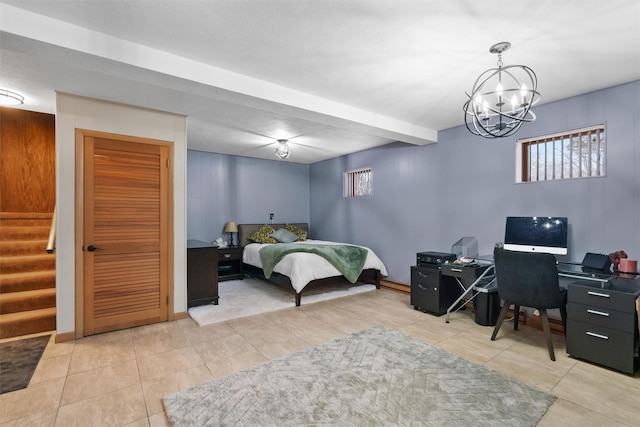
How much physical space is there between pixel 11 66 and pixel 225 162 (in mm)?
3945

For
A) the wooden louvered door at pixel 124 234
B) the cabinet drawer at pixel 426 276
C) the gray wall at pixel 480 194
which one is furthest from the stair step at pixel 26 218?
the cabinet drawer at pixel 426 276

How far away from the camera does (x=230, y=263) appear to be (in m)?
6.30

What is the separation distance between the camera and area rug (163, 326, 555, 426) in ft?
6.42

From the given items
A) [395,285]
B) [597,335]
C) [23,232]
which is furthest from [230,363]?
[23,232]

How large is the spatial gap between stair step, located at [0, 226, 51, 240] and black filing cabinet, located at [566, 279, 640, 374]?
20.8ft

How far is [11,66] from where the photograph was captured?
2.60 meters

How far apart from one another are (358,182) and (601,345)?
453 cm

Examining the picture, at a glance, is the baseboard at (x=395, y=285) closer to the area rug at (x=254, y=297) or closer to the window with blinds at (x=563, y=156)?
the area rug at (x=254, y=297)

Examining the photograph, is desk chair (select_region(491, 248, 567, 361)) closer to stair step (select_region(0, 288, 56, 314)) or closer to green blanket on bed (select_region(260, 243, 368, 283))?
green blanket on bed (select_region(260, 243, 368, 283))

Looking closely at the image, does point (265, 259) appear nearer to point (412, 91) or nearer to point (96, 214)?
point (96, 214)

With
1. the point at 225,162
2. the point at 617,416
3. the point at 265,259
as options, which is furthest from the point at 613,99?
the point at 225,162

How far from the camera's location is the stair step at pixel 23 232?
409 cm

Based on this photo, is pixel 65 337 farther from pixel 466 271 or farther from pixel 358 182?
pixel 358 182

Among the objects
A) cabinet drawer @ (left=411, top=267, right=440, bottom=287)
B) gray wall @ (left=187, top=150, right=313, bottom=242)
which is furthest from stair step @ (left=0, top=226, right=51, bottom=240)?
cabinet drawer @ (left=411, top=267, right=440, bottom=287)
